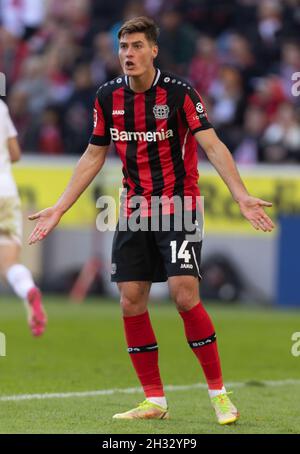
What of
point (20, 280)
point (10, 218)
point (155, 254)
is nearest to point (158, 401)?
point (155, 254)

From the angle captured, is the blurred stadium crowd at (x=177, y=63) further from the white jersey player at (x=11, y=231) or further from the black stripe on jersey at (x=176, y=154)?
the black stripe on jersey at (x=176, y=154)

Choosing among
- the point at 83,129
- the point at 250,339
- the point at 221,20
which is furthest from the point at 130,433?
the point at 221,20

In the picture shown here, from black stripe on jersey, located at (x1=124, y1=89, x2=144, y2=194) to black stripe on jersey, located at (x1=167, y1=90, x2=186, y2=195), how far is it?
21 cm

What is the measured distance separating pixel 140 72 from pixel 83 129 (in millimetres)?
11109

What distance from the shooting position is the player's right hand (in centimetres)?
690

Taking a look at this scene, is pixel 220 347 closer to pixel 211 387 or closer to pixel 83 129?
pixel 211 387

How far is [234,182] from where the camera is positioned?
22.1 ft

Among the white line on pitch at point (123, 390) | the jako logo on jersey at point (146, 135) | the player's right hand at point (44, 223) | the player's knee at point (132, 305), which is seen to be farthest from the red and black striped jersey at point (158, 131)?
the white line on pitch at point (123, 390)

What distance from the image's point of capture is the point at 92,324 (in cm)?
1308

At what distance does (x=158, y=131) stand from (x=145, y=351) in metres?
1.32

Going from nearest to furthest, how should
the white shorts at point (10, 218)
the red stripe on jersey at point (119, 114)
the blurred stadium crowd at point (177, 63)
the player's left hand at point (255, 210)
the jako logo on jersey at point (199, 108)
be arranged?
the player's left hand at point (255, 210) → the jako logo on jersey at point (199, 108) → the red stripe on jersey at point (119, 114) → the white shorts at point (10, 218) → the blurred stadium crowd at point (177, 63)

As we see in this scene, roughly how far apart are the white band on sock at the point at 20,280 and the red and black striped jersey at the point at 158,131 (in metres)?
3.08

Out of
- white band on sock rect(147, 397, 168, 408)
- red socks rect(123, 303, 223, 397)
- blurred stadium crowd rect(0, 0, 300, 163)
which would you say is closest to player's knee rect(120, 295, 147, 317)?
red socks rect(123, 303, 223, 397)

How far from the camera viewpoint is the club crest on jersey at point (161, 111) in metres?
6.96
